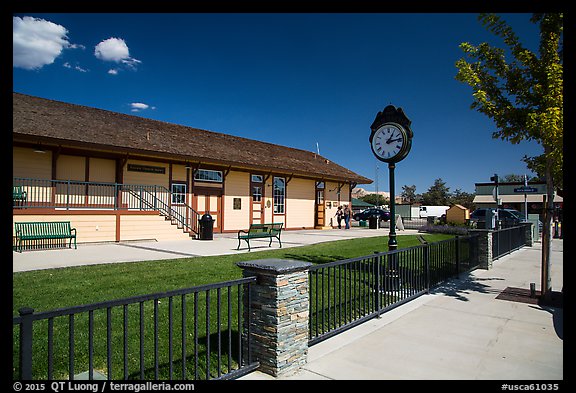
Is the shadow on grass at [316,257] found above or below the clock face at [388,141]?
below

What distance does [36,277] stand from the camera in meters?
7.30

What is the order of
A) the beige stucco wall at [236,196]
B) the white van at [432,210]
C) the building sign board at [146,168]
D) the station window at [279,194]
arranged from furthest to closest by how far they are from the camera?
the white van at [432,210], the station window at [279,194], the beige stucco wall at [236,196], the building sign board at [146,168]

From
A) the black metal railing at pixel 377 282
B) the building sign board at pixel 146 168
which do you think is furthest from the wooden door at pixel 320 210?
the black metal railing at pixel 377 282

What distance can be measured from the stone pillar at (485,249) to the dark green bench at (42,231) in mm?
12559

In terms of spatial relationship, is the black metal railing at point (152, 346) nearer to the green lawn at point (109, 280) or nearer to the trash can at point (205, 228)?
the green lawn at point (109, 280)

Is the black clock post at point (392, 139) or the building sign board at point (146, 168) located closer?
the black clock post at point (392, 139)

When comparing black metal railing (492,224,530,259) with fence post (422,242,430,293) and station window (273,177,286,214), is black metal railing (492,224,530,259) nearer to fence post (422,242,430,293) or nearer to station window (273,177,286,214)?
fence post (422,242,430,293)

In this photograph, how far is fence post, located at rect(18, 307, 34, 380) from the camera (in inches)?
82.6

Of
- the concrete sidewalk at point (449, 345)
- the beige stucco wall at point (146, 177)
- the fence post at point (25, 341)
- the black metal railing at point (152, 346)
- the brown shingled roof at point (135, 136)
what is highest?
the brown shingled roof at point (135, 136)

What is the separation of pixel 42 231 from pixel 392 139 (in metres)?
11.7

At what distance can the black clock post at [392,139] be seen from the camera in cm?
730

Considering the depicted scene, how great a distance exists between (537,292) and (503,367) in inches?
159
